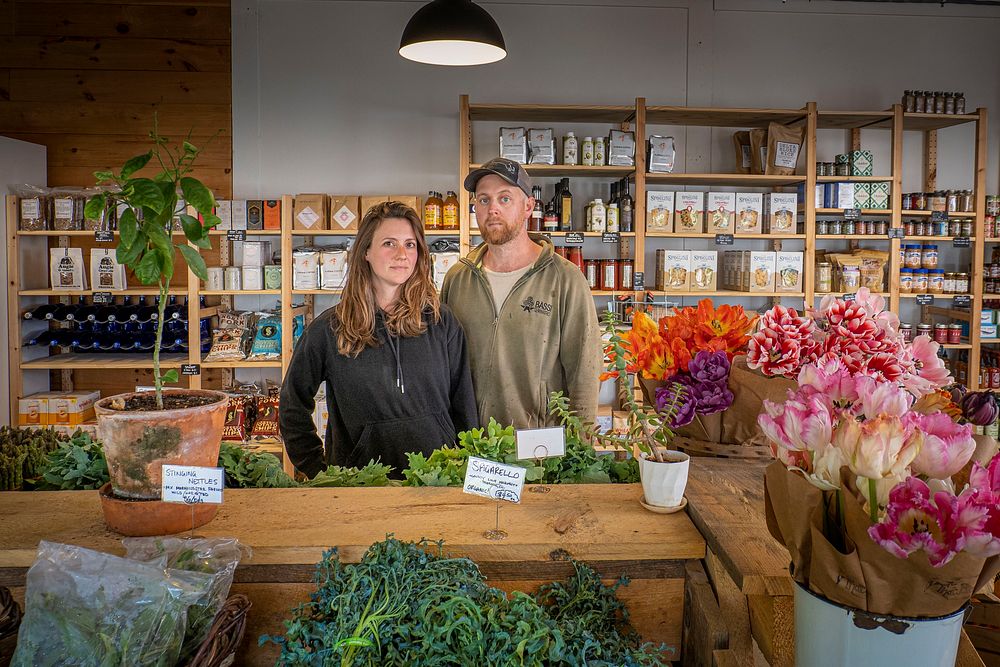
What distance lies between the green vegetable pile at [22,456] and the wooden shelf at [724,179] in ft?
11.3

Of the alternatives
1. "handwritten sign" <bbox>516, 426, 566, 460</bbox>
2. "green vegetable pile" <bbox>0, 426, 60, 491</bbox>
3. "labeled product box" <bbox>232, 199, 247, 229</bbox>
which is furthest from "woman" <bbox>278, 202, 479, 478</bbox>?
"labeled product box" <bbox>232, 199, 247, 229</bbox>

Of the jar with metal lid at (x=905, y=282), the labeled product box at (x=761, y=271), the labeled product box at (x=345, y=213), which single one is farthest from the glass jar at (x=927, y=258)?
the labeled product box at (x=345, y=213)

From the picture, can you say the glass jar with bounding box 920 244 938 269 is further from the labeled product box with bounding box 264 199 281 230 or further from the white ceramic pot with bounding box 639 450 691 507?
the white ceramic pot with bounding box 639 450 691 507

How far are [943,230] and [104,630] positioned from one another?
195 inches

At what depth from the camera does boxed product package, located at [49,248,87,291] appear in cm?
429

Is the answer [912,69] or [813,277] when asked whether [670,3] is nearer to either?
[912,69]

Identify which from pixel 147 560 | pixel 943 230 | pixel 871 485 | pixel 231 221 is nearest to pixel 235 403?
pixel 231 221

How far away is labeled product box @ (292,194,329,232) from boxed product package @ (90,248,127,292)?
41.6 inches

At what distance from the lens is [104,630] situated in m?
0.98

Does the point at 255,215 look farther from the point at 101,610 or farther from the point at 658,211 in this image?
the point at 101,610

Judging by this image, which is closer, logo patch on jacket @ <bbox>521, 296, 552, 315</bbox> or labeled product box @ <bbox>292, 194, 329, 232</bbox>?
logo patch on jacket @ <bbox>521, 296, 552, 315</bbox>

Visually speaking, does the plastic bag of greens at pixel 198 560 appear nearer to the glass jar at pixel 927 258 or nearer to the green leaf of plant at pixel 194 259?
the green leaf of plant at pixel 194 259

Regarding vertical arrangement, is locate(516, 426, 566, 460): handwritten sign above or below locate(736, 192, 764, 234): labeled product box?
below

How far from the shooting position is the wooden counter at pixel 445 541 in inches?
46.8
